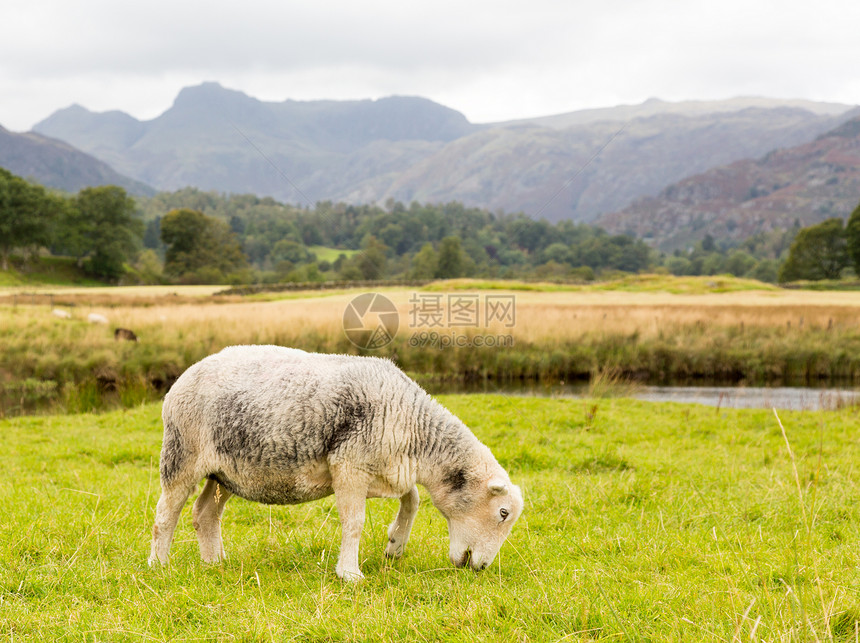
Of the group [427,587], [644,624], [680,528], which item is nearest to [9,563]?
[427,587]

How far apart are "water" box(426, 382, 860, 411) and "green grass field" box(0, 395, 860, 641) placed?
7.28 metres

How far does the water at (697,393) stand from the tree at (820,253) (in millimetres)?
68607

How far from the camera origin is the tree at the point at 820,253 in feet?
251

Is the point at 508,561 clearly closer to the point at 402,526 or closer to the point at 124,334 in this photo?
the point at 402,526

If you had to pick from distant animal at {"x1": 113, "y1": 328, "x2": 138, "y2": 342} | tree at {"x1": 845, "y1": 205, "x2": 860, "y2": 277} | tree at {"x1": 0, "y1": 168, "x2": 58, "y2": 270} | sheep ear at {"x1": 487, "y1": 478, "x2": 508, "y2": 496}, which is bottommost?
distant animal at {"x1": 113, "y1": 328, "x2": 138, "y2": 342}

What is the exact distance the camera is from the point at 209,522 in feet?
17.0

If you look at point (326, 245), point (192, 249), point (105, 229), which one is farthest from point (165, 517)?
point (326, 245)

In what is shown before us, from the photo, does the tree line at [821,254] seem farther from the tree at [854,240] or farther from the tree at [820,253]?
the tree at [854,240]

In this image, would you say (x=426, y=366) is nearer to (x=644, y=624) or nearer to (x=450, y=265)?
(x=644, y=624)

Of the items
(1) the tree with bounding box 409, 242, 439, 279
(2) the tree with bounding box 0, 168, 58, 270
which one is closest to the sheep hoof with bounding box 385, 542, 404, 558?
(1) the tree with bounding box 409, 242, 439, 279

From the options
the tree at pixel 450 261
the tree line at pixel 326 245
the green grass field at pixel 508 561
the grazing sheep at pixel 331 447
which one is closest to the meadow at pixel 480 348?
the green grass field at pixel 508 561

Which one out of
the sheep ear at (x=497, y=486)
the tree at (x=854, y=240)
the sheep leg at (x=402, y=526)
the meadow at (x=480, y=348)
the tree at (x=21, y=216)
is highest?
the tree at (x=21, y=216)

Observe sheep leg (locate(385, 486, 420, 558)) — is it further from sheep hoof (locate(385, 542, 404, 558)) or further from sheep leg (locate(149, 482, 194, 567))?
sheep leg (locate(149, 482, 194, 567))

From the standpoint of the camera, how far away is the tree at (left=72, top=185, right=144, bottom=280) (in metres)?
80.1
